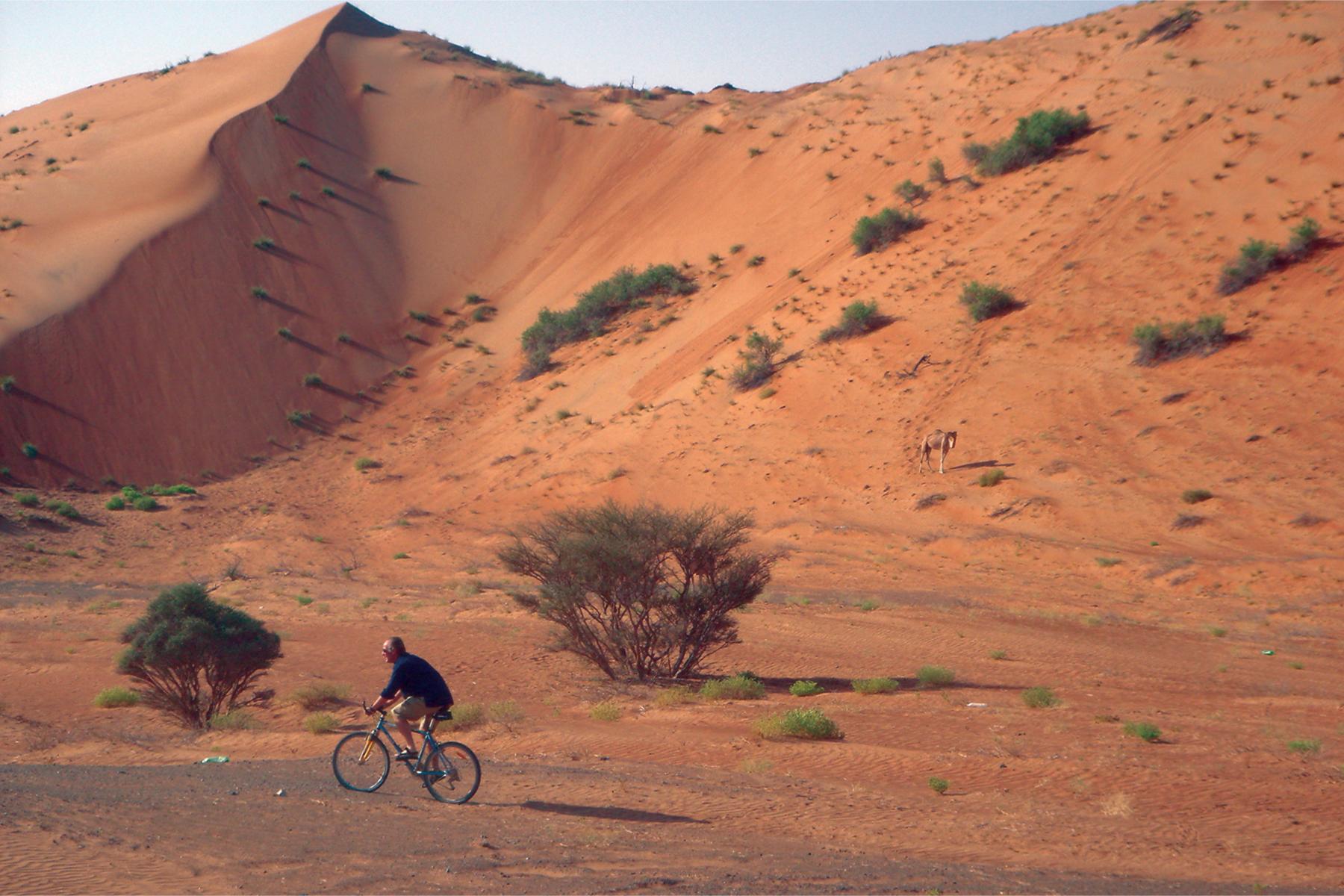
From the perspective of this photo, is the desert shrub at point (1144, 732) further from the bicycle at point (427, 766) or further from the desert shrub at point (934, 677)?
the bicycle at point (427, 766)

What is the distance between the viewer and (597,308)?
42.3m

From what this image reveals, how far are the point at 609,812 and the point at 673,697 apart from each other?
5217mm

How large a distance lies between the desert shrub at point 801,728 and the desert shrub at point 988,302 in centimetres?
2278

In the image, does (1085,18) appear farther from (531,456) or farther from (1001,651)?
(1001,651)

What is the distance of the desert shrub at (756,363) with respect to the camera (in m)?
33.5

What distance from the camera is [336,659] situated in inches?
664

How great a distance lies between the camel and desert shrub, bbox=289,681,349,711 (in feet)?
57.1

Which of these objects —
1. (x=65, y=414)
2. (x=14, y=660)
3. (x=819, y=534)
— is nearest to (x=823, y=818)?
(x=14, y=660)

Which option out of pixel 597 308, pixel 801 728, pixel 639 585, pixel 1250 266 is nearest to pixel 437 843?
pixel 801 728

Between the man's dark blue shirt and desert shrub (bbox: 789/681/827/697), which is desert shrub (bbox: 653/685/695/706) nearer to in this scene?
desert shrub (bbox: 789/681/827/697)

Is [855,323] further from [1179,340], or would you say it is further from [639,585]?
[639,585]

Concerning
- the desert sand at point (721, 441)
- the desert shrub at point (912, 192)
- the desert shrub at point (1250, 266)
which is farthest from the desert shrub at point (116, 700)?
the desert shrub at point (912, 192)

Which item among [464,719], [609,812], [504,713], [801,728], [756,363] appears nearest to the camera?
A: [609,812]

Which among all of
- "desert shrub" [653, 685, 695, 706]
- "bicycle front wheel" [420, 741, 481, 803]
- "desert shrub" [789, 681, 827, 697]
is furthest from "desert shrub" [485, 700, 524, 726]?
"desert shrub" [789, 681, 827, 697]
